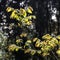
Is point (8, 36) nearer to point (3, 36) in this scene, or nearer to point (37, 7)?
point (3, 36)

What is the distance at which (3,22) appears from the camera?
6.65 meters

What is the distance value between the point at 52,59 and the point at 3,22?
1787mm

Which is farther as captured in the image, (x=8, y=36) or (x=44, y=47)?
(x=8, y=36)

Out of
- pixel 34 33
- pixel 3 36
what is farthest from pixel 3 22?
pixel 34 33

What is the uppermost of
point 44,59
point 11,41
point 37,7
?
point 37,7

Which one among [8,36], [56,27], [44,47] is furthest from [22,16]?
[8,36]

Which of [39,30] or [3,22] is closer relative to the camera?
[39,30]

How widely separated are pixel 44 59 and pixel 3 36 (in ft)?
4.46

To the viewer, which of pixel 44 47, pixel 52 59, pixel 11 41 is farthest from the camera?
pixel 11 41

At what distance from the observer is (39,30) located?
617cm

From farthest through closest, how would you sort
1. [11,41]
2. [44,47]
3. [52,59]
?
[11,41] < [52,59] < [44,47]

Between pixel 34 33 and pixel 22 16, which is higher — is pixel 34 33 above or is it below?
below

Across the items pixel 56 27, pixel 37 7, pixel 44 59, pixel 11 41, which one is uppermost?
pixel 37 7

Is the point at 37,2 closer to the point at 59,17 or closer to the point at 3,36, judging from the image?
the point at 59,17
